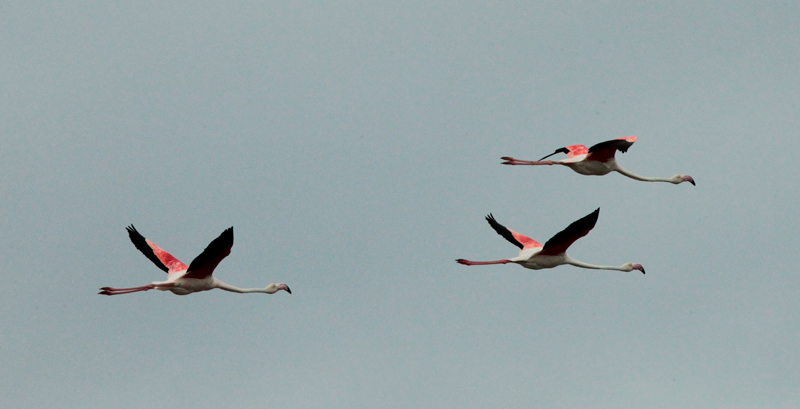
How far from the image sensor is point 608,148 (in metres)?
44.4

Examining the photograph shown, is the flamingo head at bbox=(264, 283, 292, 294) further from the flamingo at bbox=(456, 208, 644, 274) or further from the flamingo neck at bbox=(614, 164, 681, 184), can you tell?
the flamingo neck at bbox=(614, 164, 681, 184)

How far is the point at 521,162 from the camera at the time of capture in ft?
148

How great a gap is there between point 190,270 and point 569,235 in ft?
34.3

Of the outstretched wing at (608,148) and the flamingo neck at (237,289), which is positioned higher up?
the outstretched wing at (608,148)

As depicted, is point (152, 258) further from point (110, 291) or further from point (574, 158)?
point (574, 158)

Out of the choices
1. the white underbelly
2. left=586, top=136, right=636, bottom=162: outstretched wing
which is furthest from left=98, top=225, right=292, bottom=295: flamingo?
left=586, top=136, right=636, bottom=162: outstretched wing

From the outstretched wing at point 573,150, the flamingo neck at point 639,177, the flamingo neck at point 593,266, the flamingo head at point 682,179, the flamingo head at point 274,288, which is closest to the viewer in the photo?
the flamingo head at point 274,288

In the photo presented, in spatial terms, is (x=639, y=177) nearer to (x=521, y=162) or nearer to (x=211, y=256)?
(x=521, y=162)

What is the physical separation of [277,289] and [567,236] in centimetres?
841

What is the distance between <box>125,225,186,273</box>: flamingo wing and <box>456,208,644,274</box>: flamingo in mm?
8160

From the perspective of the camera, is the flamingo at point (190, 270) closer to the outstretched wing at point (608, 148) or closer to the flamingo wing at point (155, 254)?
the flamingo wing at point (155, 254)

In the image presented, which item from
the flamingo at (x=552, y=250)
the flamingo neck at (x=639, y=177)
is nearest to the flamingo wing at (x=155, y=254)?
the flamingo at (x=552, y=250)

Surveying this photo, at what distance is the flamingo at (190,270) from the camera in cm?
3988

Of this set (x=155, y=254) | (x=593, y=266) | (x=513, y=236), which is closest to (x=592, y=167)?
(x=593, y=266)
